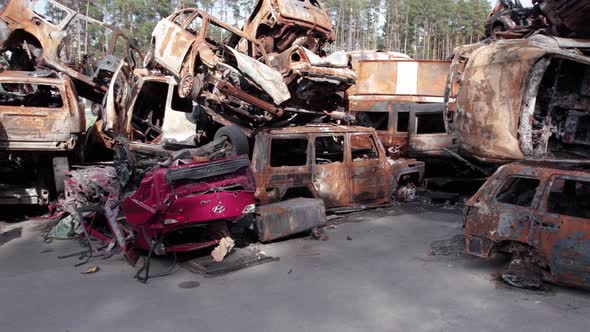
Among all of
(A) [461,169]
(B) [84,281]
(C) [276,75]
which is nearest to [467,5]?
(A) [461,169]

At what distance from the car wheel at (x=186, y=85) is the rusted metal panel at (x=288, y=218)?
234 centimetres

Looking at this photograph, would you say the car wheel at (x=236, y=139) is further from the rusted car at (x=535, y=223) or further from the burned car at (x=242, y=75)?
the rusted car at (x=535, y=223)

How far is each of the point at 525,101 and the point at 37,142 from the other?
7.50 meters

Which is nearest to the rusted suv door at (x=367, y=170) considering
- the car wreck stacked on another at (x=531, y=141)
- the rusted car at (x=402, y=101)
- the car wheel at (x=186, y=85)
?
the car wreck stacked on another at (x=531, y=141)

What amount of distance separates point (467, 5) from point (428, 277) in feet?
184

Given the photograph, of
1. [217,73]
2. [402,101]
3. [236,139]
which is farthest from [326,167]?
[402,101]

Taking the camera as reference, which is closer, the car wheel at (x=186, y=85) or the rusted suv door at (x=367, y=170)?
the car wheel at (x=186, y=85)

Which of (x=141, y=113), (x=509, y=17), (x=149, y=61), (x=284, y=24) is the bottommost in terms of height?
(x=141, y=113)

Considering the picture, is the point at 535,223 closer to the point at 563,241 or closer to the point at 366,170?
the point at 563,241

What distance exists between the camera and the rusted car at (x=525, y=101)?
6531 millimetres

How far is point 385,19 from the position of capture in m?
60.1

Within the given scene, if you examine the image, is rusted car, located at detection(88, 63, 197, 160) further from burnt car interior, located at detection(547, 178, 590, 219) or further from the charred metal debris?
burnt car interior, located at detection(547, 178, 590, 219)

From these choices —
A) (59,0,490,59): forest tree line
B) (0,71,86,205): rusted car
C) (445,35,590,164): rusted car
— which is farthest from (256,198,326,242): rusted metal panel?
(59,0,490,59): forest tree line

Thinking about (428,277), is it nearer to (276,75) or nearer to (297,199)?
(297,199)
